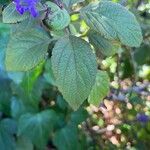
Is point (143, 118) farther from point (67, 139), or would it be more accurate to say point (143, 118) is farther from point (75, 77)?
point (75, 77)

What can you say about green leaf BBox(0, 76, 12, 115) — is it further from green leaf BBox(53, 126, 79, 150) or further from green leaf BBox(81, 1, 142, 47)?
green leaf BBox(81, 1, 142, 47)

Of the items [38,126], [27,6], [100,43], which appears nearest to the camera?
[27,6]

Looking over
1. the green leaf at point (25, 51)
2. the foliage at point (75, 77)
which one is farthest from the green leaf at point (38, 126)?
the green leaf at point (25, 51)

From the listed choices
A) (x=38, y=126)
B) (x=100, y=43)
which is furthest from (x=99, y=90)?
(x=38, y=126)

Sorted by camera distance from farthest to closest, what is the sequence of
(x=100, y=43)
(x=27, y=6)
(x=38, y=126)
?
(x=38, y=126) < (x=100, y=43) < (x=27, y=6)

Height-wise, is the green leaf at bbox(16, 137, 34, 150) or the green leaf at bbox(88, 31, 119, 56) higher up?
the green leaf at bbox(88, 31, 119, 56)

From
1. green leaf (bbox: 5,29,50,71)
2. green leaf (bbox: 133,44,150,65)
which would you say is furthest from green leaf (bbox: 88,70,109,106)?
green leaf (bbox: 133,44,150,65)

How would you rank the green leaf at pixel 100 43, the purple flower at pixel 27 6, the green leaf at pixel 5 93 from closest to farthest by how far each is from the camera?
1. the purple flower at pixel 27 6
2. the green leaf at pixel 100 43
3. the green leaf at pixel 5 93

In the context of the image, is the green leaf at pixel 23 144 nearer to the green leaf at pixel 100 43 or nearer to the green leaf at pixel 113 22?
the green leaf at pixel 100 43
